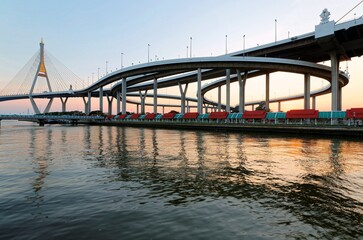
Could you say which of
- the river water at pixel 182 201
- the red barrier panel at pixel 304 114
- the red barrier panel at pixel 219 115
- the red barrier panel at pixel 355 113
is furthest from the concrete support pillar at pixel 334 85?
the river water at pixel 182 201

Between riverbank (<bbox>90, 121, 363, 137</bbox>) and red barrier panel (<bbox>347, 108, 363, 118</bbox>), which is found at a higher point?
red barrier panel (<bbox>347, 108, 363, 118</bbox>)

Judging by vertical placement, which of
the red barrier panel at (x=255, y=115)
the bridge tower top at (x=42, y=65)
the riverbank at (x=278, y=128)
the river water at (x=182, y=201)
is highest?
the bridge tower top at (x=42, y=65)

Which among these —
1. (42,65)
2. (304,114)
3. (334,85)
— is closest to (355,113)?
(304,114)

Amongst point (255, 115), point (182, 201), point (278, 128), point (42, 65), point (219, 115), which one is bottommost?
point (182, 201)

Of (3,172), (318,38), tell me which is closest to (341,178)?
(3,172)

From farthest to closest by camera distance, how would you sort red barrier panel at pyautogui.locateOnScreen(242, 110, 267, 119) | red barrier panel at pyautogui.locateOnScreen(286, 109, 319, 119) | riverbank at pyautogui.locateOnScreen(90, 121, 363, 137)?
red barrier panel at pyautogui.locateOnScreen(242, 110, 267, 119) < red barrier panel at pyautogui.locateOnScreen(286, 109, 319, 119) < riverbank at pyautogui.locateOnScreen(90, 121, 363, 137)

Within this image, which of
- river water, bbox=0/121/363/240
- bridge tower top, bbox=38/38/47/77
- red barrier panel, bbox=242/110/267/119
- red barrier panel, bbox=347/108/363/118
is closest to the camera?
river water, bbox=0/121/363/240

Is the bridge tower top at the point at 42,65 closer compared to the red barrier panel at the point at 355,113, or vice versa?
the red barrier panel at the point at 355,113

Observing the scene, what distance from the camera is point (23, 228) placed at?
6.70m

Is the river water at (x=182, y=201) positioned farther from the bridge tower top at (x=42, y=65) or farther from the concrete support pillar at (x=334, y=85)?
the bridge tower top at (x=42, y=65)

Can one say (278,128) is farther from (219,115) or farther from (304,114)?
(219,115)

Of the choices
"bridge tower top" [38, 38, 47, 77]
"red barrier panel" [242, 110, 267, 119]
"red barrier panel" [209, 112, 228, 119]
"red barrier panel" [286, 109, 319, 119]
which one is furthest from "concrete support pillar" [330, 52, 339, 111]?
"bridge tower top" [38, 38, 47, 77]

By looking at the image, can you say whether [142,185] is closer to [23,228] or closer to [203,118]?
[23,228]

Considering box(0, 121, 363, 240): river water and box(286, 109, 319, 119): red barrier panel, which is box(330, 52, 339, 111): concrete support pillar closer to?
box(286, 109, 319, 119): red barrier panel
